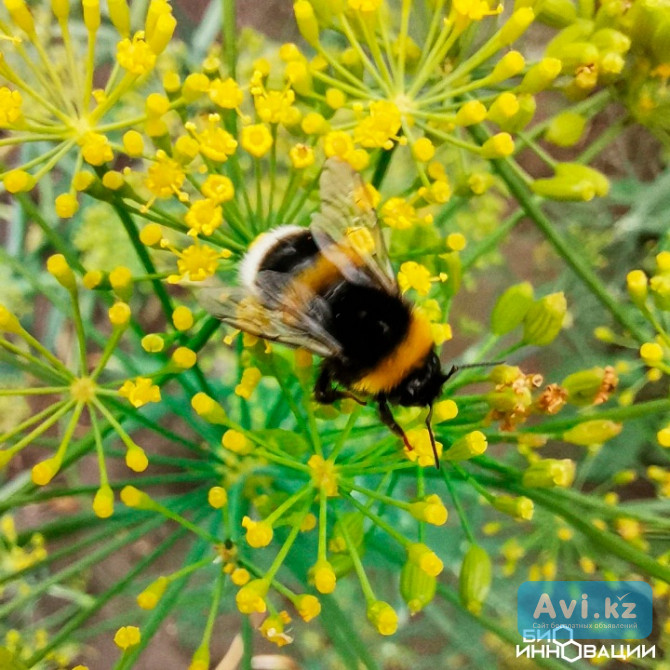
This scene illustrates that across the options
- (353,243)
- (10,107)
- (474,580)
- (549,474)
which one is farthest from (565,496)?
(10,107)


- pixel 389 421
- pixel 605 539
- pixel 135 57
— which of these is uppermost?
pixel 135 57

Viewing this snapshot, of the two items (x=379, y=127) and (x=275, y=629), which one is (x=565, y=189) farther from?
(x=275, y=629)

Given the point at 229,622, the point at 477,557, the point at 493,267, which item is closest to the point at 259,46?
the point at 493,267

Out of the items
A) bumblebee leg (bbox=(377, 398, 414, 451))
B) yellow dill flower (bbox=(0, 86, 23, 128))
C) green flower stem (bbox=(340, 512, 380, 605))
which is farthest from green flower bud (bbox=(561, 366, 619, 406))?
yellow dill flower (bbox=(0, 86, 23, 128))

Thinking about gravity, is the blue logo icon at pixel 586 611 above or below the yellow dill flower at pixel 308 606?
above

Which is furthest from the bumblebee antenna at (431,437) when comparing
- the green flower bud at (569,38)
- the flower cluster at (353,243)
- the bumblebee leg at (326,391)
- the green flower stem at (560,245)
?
the green flower bud at (569,38)

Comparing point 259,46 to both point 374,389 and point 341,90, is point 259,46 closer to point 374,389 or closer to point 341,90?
point 341,90

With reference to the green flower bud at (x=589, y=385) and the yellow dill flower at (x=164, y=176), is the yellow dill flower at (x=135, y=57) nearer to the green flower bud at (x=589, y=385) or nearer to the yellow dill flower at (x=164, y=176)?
the yellow dill flower at (x=164, y=176)
